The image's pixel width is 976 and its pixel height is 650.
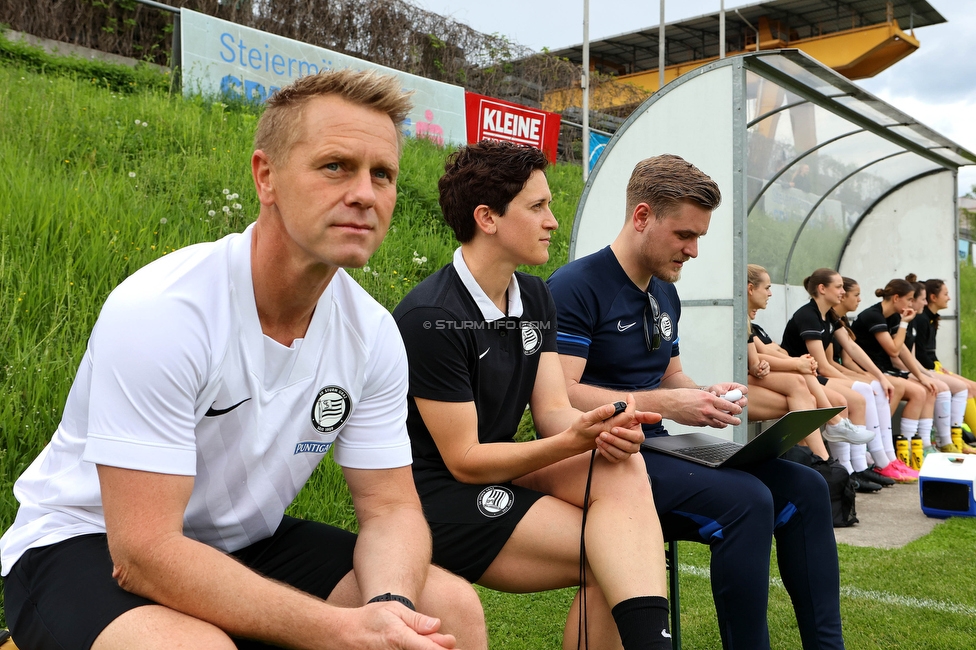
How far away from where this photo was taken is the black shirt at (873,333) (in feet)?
26.2

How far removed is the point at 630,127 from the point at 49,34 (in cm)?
666

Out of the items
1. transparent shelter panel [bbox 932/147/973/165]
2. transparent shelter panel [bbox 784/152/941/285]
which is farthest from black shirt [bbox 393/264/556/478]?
transparent shelter panel [bbox 932/147/973/165]

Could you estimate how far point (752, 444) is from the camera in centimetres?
230

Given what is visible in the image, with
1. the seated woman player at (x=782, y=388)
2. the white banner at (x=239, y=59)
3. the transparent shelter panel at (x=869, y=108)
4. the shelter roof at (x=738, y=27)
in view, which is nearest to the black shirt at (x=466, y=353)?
the seated woman player at (x=782, y=388)

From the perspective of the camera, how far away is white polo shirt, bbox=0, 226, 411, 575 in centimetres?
139

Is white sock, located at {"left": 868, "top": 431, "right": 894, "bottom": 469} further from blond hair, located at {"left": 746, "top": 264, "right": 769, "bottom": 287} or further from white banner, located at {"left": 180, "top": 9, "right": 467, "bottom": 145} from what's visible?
white banner, located at {"left": 180, "top": 9, "right": 467, "bottom": 145}

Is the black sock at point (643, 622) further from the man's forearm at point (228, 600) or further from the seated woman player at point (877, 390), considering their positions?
the seated woman player at point (877, 390)

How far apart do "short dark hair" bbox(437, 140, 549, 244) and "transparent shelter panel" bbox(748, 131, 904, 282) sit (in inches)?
227

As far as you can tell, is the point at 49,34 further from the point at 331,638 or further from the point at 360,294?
the point at 331,638

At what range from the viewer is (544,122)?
9.62 m

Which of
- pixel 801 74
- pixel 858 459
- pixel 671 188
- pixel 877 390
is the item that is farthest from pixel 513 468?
pixel 877 390

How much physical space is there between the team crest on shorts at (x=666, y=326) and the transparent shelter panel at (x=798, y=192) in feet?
16.8

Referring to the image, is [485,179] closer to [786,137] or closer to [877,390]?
[786,137]

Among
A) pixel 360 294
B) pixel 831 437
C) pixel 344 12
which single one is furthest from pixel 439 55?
pixel 360 294
